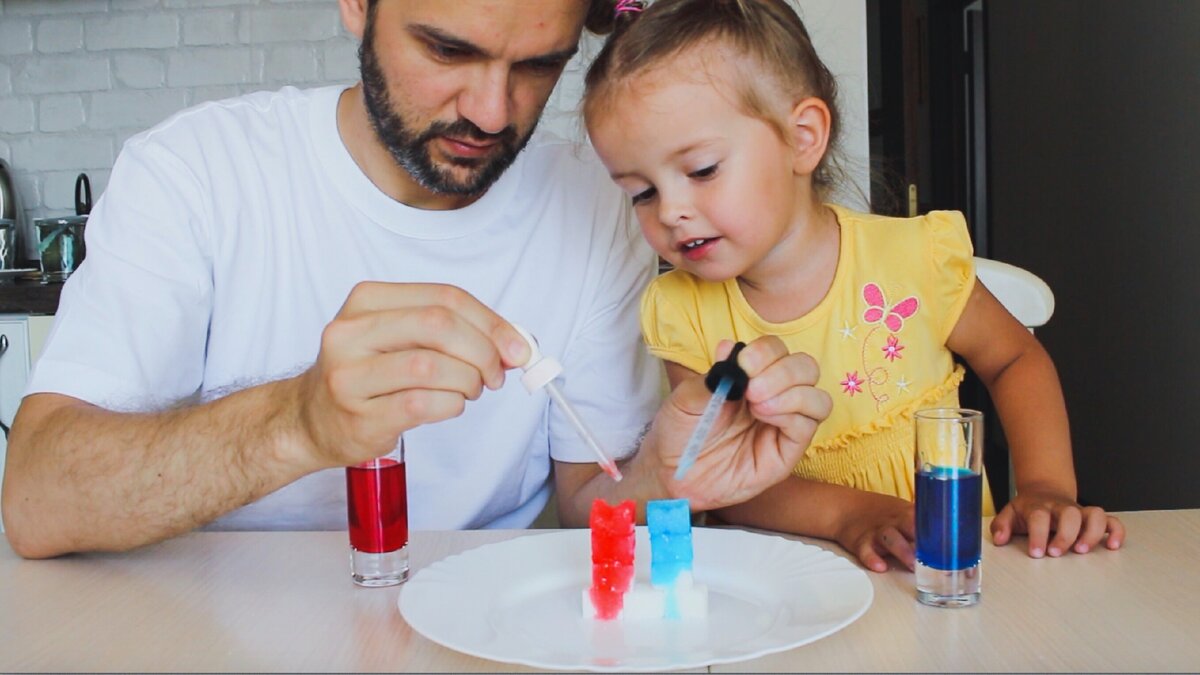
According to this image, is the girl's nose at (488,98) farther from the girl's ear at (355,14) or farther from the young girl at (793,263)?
the girl's ear at (355,14)

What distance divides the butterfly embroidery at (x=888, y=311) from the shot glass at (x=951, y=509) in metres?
0.58

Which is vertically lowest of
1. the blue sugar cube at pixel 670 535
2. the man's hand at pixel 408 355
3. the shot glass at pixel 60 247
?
the blue sugar cube at pixel 670 535

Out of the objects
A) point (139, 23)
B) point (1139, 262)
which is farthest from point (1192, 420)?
point (139, 23)

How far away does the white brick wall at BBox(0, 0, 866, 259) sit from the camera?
3250 millimetres

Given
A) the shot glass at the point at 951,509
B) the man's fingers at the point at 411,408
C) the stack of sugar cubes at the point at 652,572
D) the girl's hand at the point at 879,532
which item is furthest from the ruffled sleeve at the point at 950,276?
the man's fingers at the point at 411,408

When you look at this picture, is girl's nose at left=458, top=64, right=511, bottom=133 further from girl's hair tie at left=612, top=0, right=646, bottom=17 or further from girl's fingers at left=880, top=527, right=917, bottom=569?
girl's fingers at left=880, top=527, right=917, bottom=569

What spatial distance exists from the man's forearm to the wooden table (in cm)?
4

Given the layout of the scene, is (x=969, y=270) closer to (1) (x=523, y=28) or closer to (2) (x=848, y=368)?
(2) (x=848, y=368)

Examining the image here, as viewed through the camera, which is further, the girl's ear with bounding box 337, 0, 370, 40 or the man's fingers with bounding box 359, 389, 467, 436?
the girl's ear with bounding box 337, 0, 370, 40

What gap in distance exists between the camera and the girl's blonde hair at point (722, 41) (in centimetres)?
138

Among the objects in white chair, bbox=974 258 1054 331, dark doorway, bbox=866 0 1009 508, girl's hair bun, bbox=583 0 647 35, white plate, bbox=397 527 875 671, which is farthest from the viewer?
dark doorway, bbox=866 0 1009 508

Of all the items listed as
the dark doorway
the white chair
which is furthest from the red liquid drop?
the dark doorway

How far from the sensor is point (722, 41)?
4.58 ft

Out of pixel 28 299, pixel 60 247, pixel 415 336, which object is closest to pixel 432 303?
pixel 415 336
